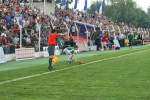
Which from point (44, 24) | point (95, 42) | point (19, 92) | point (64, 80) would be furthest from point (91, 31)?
point (19, 92)

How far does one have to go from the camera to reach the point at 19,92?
1178cm

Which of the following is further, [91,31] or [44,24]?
[91,31]

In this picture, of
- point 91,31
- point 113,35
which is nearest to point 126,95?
point 91,31

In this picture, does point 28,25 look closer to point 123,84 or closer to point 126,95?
point 123,84

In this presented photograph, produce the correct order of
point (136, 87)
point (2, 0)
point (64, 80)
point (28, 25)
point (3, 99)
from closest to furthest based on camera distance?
point (3, 99) < point (136, 87) < point (64, 80) < point (28, 25) < point (2, 0)

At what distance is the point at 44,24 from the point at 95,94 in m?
25.1

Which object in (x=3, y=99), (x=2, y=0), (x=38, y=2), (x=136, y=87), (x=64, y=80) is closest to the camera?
(x=3, y=99)

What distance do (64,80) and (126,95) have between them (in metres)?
3.92

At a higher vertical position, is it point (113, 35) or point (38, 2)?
point (38, 2)

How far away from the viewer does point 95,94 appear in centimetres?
1130

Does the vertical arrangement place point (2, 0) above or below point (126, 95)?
above

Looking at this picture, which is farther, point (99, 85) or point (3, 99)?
point (99, 85)

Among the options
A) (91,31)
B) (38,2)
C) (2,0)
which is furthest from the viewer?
(38,2)

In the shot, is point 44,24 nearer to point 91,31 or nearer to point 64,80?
point 91,31
